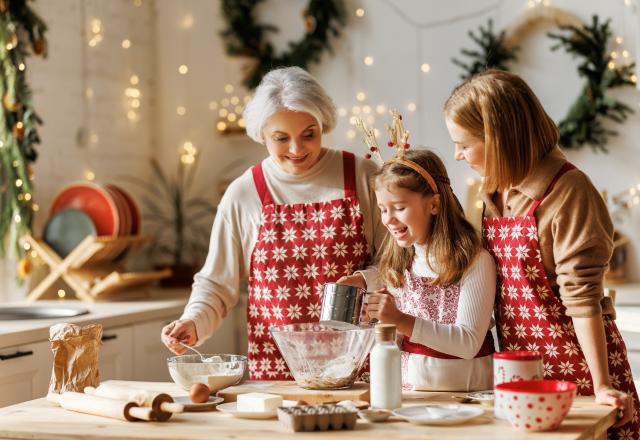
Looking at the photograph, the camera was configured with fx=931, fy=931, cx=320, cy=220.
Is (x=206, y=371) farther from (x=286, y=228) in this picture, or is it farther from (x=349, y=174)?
(x=349, y=174)

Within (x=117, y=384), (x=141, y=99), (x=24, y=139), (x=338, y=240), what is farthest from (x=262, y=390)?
(x=141, y=99)

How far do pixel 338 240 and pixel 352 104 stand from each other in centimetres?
191

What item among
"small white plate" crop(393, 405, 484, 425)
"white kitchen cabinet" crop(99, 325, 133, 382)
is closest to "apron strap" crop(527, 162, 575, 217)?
"small white plate" crop(393, 405, 484, 425)

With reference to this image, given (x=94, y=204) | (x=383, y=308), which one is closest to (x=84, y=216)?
(x=94, y=204)

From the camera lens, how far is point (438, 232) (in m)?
2.04

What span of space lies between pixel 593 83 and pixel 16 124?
227 centimetres

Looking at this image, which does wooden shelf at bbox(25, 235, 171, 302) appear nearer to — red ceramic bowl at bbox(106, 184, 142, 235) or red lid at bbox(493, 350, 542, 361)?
red ceramic bowl at bbox(106, 184, 142, 235)

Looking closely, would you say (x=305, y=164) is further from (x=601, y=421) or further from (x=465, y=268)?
(x=601, y=421)

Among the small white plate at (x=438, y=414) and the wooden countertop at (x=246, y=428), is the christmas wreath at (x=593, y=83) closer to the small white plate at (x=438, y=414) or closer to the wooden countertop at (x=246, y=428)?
the wooden countertop at (x=246, y=428)

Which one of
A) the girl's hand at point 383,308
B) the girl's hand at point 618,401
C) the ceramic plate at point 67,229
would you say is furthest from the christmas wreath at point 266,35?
the girl's hand at point 618,401

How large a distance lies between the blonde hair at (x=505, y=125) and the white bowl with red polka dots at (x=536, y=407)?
49cm

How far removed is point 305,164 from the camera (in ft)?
7.89

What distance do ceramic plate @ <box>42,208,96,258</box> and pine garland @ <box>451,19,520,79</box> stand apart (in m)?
1.69

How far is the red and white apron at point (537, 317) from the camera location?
1925 mm
